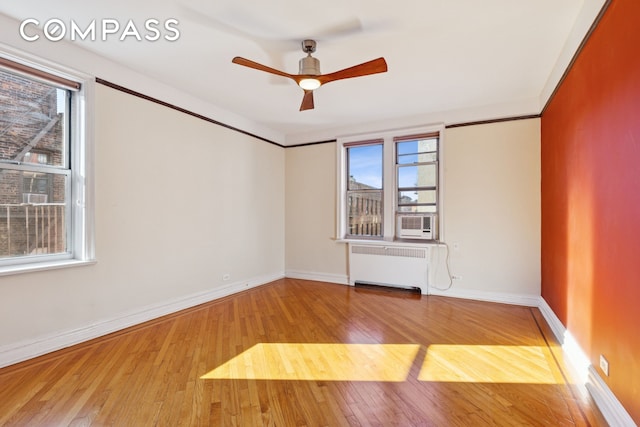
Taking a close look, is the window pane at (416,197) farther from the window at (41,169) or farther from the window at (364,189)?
the window at (41,169)

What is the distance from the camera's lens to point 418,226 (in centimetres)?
468

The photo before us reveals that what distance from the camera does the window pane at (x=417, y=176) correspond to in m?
4.68

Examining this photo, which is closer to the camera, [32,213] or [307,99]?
[32,213]

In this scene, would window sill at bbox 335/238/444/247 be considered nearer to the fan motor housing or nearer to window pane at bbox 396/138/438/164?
window pane at bbox 396/138/438/164

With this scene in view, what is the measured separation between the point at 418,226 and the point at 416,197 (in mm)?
468

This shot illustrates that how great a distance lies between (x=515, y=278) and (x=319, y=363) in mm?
3064

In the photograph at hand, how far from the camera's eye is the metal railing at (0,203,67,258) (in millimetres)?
2473

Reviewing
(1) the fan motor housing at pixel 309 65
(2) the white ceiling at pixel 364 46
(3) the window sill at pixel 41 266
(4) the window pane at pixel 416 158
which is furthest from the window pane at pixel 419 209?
(3) the window sill at pixel 41 266

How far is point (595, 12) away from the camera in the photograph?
201 centimetres

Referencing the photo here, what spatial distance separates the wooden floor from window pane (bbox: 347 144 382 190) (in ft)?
7.88

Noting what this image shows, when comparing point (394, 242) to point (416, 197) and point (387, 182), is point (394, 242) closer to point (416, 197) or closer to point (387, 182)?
point (416, 197)

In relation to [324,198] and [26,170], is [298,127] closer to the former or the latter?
[324,198]

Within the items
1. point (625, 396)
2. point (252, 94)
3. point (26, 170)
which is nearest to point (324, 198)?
point (252, 94)

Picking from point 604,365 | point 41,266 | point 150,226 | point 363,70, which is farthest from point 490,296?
point 41,266
